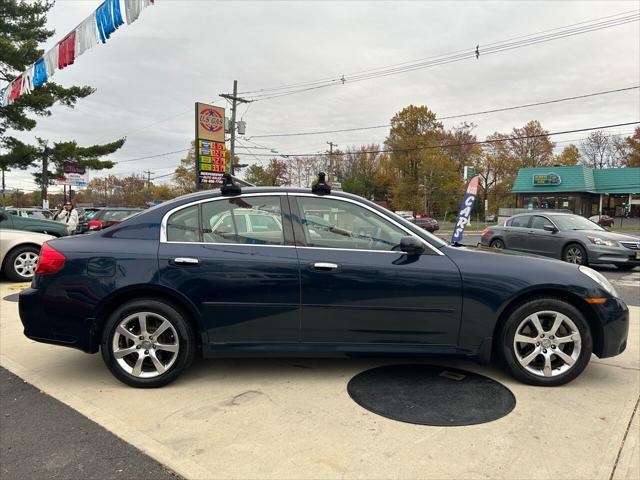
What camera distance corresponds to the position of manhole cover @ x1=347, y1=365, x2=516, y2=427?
3027 mm

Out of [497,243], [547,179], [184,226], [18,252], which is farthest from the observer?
[547,179]

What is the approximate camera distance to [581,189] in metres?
40.1

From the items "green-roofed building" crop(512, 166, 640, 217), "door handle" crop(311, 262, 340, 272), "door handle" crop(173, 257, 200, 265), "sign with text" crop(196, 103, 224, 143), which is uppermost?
"sign with text" crop(196, 103, 224, 143)

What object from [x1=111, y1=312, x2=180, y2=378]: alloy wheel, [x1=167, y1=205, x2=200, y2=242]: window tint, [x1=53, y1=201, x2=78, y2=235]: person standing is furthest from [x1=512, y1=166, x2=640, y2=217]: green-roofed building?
[x1=111, y1=312, x2=180, y2=378]: alloy wheel

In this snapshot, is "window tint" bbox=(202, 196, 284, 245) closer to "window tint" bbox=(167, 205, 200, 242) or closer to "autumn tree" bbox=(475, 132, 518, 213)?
"window tint" bbox=(167, 205, 200, 242)

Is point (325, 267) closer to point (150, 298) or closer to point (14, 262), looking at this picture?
point (150, 298)

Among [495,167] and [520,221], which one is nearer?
[520,221]

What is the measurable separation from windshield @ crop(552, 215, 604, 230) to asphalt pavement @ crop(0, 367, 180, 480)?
10727 mm

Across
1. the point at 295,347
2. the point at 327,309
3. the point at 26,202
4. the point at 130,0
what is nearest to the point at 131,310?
the point at 295,347

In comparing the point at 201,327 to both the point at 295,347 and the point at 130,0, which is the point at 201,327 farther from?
the point at 130,0

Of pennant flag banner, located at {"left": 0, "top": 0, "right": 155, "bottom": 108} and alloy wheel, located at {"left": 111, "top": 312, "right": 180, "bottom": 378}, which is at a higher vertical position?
pennant flag banner, located at {"left": 0, "top": 0, "right": 155, "bottom": 108}

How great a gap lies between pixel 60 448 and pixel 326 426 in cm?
159

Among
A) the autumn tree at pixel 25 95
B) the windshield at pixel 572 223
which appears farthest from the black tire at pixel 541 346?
the autumn tree at pixel 25 95

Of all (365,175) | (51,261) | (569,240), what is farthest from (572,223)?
(365,175)
